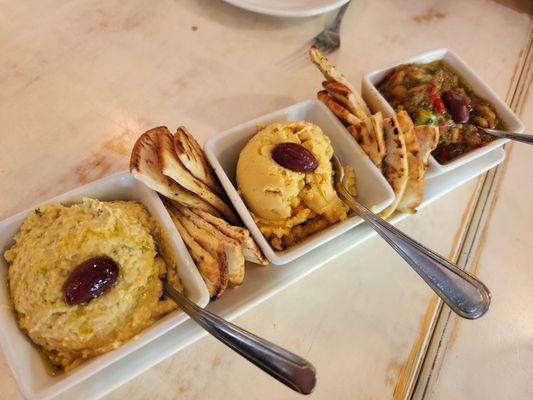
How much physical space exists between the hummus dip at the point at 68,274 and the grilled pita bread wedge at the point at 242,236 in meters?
0.19

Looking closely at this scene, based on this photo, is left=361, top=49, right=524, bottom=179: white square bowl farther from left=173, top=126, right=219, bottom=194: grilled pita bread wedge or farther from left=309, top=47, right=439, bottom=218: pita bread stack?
left=173, top=126, right=219, bottom=194: grilled pita bread wedge

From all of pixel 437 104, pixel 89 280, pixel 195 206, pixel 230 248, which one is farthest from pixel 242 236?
pixel 437 104

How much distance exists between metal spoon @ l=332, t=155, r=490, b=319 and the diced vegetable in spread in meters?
0.55

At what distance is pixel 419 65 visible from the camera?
195cm

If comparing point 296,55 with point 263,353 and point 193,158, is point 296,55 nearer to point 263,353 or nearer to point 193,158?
point 193,158

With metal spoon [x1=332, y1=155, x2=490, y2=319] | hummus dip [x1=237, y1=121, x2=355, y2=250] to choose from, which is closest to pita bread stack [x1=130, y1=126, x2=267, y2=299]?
hummus dip [x1=237, y1=121, x2=355, y2=250]

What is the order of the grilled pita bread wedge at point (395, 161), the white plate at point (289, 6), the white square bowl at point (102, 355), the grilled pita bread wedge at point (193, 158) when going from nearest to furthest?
the white square bowl at point (102, 355) < the grilled pita bread wedge at point (193, 158) < the grilled pita bread wedge at point (395, 161) < the white plate at point (289, 6)

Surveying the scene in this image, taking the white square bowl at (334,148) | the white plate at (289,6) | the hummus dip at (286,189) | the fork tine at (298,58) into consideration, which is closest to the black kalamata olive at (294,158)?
the hummus dip at (286,189)

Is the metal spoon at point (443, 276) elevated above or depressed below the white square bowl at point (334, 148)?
below

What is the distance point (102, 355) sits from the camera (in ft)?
3.53

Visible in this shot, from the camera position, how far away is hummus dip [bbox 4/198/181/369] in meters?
1.08

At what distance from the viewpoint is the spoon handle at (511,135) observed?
1.76 metres

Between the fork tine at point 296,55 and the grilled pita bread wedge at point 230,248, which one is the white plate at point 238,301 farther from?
the fork tine at point 296,55

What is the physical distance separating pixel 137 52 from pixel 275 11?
69 cm
